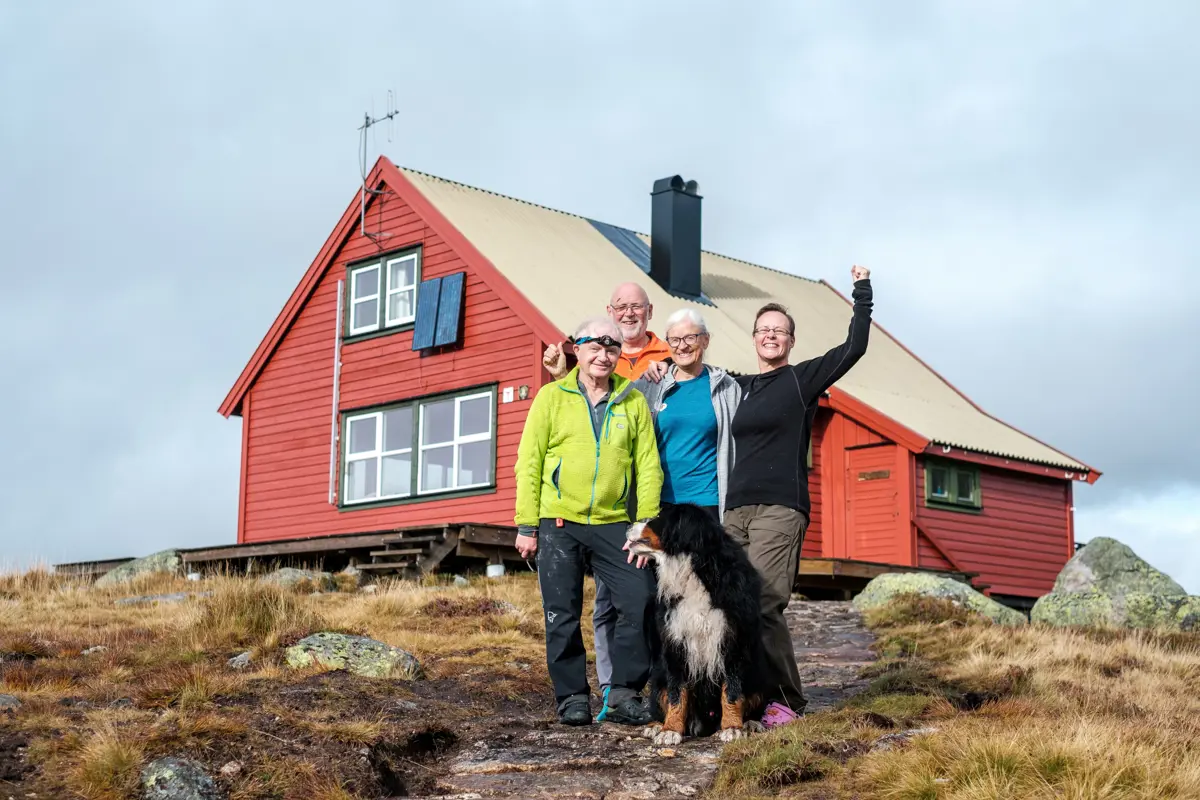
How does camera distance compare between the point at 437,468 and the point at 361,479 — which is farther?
the point at 361,479

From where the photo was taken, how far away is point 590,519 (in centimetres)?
743

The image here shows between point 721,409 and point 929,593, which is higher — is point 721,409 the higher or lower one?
the higher one

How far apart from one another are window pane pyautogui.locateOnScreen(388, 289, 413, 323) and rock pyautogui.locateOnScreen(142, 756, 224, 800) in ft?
50.3

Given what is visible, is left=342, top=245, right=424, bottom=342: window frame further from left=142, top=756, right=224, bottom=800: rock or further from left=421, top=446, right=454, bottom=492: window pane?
left=142, top=756, right=224, bottom=800: rock

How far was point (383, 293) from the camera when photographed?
851 inches

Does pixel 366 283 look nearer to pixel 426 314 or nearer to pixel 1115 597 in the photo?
pixel 426 314

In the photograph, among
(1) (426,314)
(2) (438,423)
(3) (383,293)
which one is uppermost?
(3) (383,293)

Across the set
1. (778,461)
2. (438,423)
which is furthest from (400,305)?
(778,461)

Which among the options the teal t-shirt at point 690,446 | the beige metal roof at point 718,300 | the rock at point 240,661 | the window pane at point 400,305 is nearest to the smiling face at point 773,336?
the teal t-shirt at point 690,446

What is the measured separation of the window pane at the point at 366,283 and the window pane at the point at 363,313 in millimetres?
136

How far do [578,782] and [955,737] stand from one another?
5.56ft

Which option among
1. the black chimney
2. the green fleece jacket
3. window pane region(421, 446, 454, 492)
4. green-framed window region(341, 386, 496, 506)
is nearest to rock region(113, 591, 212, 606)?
green-framed window region(341, 386, 496, 506)

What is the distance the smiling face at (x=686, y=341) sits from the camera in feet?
23.9

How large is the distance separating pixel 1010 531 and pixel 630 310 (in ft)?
53.9
